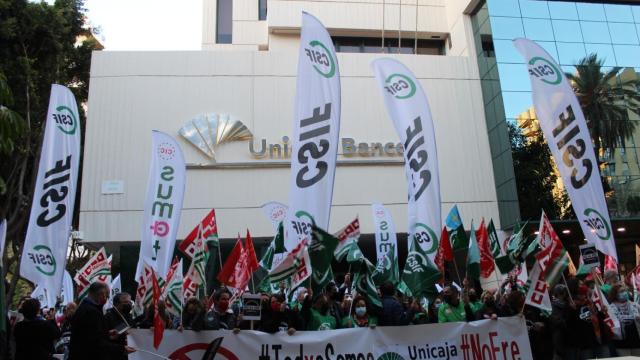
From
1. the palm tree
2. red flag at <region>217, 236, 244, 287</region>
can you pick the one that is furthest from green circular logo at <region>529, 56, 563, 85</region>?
the palm tree

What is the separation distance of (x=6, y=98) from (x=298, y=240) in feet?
17.5

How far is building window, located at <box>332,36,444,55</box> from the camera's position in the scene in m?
31.8

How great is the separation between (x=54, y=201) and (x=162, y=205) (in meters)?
2.96

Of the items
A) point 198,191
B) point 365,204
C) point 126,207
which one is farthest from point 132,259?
point 365,204

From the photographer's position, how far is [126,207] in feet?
82.4

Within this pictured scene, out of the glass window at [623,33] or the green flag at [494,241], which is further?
the glass window at [623,33]

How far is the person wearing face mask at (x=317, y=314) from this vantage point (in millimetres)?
8297

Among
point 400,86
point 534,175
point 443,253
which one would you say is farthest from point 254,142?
point 443,253

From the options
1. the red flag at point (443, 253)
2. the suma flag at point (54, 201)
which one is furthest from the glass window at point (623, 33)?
the suma flag at point (54, 201)

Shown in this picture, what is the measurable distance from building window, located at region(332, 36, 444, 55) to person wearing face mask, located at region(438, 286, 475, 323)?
2452cm

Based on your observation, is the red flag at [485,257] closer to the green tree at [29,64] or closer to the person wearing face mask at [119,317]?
the person wearing face mask at [119,317]

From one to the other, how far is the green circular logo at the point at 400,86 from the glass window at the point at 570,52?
17109 millimetres

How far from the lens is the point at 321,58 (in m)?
10.6

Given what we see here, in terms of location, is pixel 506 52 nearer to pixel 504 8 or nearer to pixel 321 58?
pixel 504 8
